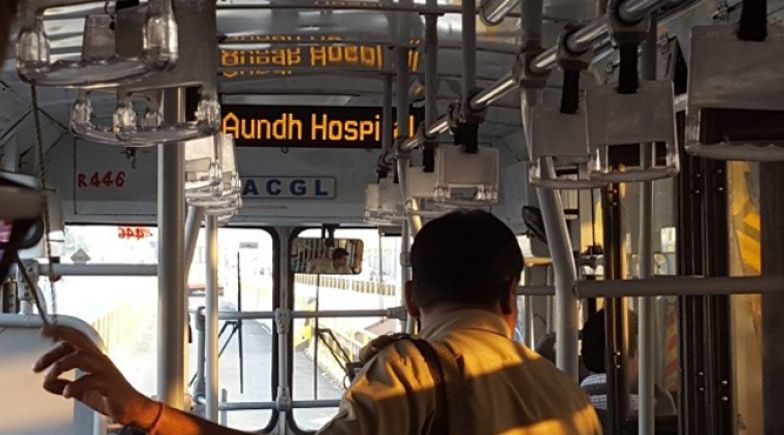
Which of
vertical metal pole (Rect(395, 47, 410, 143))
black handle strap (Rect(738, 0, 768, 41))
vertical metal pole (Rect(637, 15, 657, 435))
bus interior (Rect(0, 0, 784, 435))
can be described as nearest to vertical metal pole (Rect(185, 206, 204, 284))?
bus interior (Rect(0, 0, 784, 435))

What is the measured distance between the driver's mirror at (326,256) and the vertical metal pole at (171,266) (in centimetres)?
531

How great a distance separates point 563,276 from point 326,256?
16.7 ft

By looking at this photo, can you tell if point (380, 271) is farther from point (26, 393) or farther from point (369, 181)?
point (26, 393)

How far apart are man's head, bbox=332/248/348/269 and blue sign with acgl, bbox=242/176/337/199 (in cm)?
59

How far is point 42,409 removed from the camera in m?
2.38

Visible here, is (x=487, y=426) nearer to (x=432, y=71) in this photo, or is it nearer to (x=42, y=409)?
(x=42, y=409)

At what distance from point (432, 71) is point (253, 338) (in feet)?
15.5

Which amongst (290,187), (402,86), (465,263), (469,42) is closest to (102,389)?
(465,263)

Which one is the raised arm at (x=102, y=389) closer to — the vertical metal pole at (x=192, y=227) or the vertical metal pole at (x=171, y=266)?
the vertical metal pole at (x=171, y=266)

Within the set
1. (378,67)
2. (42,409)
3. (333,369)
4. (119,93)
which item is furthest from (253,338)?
(119,93)

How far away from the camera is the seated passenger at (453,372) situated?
1323 mm

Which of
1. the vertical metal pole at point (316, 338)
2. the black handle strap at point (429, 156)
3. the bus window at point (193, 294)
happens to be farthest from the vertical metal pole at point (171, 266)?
the vertical metal pole at point (316, 338)

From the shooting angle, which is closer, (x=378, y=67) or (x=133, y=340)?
(x=378, y=67)

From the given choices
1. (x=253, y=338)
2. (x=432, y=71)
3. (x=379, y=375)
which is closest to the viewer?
(x=379, y=375)
